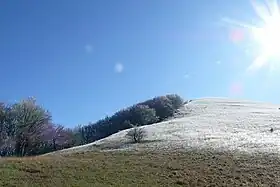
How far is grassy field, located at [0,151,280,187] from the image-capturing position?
33469mm

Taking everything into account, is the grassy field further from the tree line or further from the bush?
the tree line

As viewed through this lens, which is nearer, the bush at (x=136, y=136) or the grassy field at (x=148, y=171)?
the grassy field at (x=148, y=171)

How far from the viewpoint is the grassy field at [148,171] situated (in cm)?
3347

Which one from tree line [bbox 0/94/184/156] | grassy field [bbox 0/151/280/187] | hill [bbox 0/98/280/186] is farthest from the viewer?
tree line [bbox 0/94/184/156]

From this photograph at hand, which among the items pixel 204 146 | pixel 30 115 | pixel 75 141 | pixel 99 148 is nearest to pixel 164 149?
pixel 204 146

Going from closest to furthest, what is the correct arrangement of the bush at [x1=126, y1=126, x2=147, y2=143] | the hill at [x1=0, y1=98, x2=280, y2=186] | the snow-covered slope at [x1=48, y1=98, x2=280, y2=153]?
1. the hill at [x1=0, y1=98, x2=280, y2=186]
2. the snow-covered slope at [x1=48, y1=98, x2=280, y2=153]
3. the bush at [x1=126, y1=126, x2=147, y2=143]

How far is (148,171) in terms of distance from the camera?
124 ft

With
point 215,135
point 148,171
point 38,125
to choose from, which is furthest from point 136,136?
point 148,171

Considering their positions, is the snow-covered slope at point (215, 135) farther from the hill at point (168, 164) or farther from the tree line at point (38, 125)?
the tree line at point (38, 125)

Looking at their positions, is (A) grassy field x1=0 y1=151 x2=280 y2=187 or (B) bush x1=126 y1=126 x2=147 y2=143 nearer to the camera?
(A) grassy field x1=0 y1=151 x2=280 y2=187

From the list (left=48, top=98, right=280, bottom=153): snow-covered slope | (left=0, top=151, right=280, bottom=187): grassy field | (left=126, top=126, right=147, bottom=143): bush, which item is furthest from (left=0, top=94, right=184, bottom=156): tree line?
(left=0, top=151, right=280, bottom=187): grassy field

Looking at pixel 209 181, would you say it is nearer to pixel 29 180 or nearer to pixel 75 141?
pixel 29 180

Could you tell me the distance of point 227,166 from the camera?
132 ft

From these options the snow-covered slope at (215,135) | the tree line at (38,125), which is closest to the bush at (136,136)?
the snow-covered slope at (215,135)
